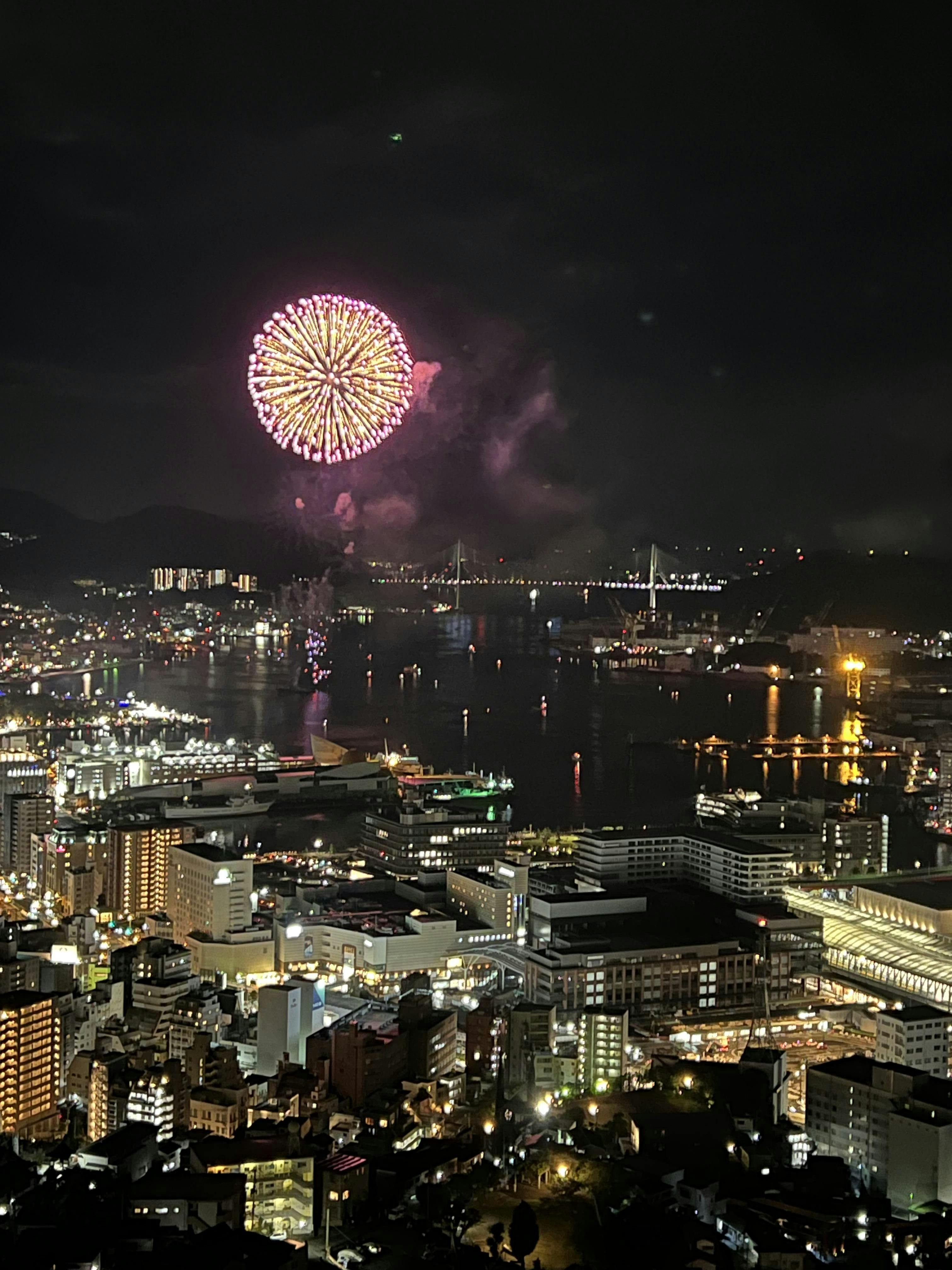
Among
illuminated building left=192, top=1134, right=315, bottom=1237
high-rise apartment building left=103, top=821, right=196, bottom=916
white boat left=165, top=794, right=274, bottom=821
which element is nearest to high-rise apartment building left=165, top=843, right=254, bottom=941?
high-rise apartment building left=103, top=821, right=196, bottom=916

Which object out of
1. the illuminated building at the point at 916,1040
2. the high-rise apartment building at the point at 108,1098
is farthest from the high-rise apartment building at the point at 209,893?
the illuminated building at the point at 916,1040

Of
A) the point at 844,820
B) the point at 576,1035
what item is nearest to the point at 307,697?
the point at 844,820

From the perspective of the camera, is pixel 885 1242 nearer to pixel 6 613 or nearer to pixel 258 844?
pixel 258 844

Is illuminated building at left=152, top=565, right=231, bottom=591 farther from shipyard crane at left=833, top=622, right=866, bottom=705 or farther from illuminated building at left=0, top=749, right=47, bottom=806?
illuminated building at left=0, top=749, right=47, bottom=806

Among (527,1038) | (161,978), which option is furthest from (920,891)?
(161,978)

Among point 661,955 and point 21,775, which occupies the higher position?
point 21,775

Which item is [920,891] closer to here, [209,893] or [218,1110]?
[209,893]
